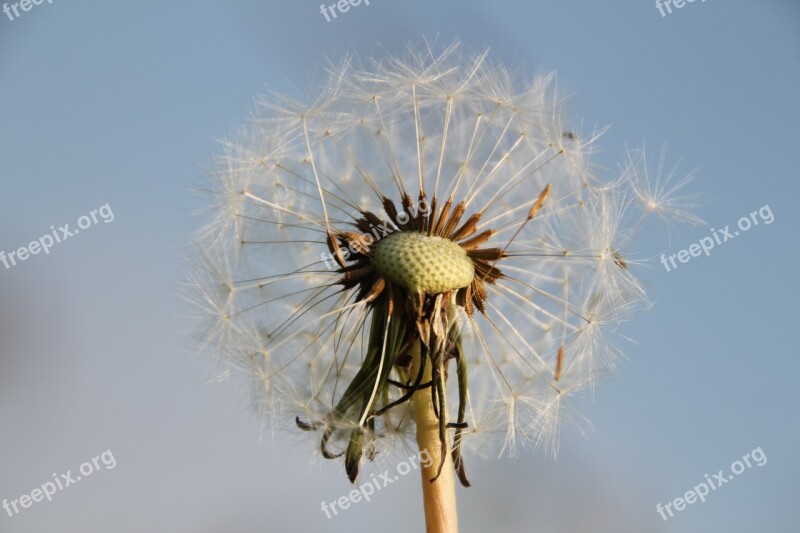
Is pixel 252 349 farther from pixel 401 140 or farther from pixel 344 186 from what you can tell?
pixel 401 140

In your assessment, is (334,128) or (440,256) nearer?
(440,256)

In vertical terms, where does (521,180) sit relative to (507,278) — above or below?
above

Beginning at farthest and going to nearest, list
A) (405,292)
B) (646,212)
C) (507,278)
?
1. (646,212)
2. (507,278)
3. (405,292)

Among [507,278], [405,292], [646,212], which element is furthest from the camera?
[646,212]

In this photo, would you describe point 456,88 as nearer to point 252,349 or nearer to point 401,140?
point 401,140

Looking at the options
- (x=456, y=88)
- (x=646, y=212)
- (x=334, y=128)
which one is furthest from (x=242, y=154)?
(x=646, y=212)

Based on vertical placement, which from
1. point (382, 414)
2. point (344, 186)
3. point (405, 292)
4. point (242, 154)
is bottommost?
point (382, 414)
